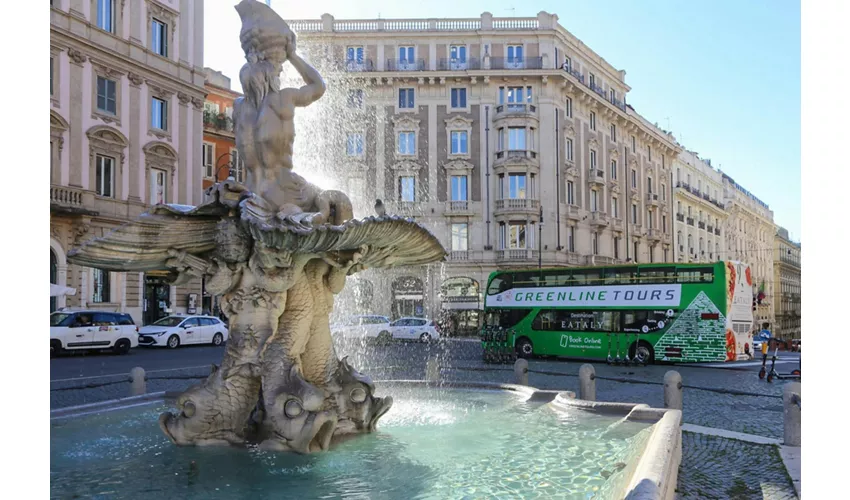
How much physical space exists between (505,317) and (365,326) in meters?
8.18

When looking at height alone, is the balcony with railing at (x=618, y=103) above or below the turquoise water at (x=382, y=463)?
above

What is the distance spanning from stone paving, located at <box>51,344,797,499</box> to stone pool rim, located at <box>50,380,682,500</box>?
1.68 ft

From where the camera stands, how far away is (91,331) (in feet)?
70.8

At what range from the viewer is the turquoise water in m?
4.59

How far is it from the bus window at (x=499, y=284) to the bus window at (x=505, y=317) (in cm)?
66

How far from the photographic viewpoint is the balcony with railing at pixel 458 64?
42.7 metres

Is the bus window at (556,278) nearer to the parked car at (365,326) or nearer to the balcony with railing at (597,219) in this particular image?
the parked car at (365,326)

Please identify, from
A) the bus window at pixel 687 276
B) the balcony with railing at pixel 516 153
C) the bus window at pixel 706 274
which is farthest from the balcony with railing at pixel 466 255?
the bus window at pixel 706 274

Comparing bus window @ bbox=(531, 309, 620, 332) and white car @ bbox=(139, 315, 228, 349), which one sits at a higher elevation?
bus window @ bbox=(531, 309, 620, 332)

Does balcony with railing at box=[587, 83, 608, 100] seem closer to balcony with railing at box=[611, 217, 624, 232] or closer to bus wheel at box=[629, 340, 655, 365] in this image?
balcony with railing at box=[611, 217, 624, 232]

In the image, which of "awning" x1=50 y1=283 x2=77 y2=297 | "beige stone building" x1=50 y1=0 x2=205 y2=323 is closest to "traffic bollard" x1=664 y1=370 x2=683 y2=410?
"awning" x1=50 y1=283 x2=77 y2=297

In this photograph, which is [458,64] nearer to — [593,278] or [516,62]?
[516,62]
